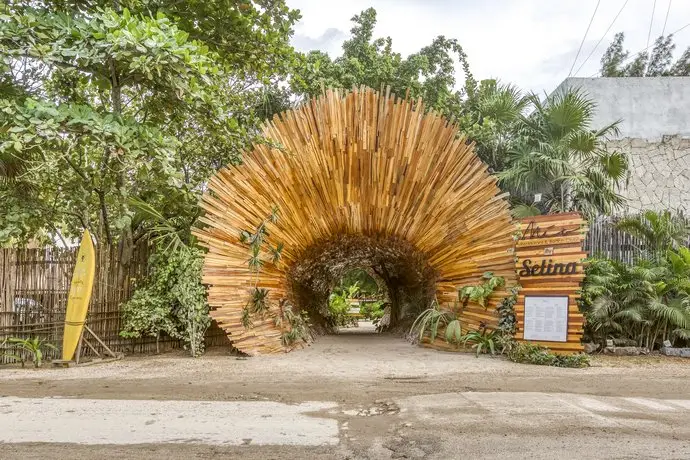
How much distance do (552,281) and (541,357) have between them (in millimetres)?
1107

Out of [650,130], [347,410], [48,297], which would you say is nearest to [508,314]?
[347,410]

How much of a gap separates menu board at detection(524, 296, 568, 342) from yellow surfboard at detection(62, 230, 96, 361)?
6143 mm

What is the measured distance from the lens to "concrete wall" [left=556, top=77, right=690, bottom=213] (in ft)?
46.2

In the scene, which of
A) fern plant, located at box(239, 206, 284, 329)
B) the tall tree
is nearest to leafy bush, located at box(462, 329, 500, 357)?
fern plant, located at box(239, 206, 284, 329)

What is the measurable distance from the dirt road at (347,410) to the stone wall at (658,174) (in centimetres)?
746

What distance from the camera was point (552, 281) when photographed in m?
8.14

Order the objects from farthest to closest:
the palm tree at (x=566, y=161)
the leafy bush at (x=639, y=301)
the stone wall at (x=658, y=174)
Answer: the stone wall at (x=658, y=174) → the palm tree at (x=566, y=161) → the leafy bush at (x=639, y=301)

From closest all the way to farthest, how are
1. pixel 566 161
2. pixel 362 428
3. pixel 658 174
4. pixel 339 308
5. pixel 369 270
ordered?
pixel 362 428 → pixel 566 161 → pixel 658 174 → pixel 369 270 → pixel 339 308

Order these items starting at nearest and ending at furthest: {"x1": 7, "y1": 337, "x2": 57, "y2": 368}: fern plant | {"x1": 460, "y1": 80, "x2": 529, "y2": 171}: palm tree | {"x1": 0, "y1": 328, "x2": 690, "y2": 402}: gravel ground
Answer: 1. {"x1": 0, "y1": 328, "x2": 690, "y2": 402}: gravel ground
2. {"x1": 7, "y1": 337, "x2": 57, "y2": 368}: fern plant
3. {"x1": 460, "y1": 80, "x2": 529, "y2": 171}: palm tree

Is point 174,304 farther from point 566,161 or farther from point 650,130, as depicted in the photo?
point 650,130

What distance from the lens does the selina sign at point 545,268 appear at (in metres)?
8.08

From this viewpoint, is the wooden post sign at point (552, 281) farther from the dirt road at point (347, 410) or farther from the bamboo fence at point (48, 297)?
the bamboo fence at point (48, 297)

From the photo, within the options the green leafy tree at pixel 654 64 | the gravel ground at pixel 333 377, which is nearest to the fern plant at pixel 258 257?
the gravel ground at pixel 333 377

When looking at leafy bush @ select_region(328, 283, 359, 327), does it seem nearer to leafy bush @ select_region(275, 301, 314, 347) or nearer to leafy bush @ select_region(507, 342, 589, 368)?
leafy bush @ select_region(275, 301, 314, 347)
